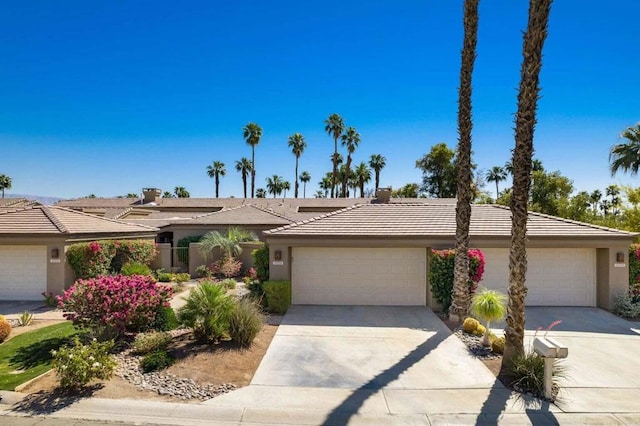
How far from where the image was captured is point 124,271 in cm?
1544

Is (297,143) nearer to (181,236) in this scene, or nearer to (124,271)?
(181,236)

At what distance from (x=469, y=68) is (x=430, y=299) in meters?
8.27

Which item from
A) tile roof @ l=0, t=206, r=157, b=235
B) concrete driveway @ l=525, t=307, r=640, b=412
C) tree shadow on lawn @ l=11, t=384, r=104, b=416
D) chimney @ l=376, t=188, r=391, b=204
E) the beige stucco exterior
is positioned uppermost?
chimney @ l=376, t=188, r=391, b=204

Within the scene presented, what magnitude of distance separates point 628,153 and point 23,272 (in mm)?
31164

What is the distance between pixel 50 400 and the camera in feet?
21.3

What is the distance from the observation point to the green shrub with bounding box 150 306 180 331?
397 inches

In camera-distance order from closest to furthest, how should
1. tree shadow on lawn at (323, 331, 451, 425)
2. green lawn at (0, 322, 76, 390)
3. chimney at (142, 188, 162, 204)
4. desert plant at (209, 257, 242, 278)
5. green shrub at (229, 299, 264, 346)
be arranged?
tree shadow on lawn at (323, 331, 451, 425), green lawn at (0, 322, 76, 390), green shrub at (229, 299, 264, 346), desert plant at (209, 257, 242, 278), chimney at (142, 188, 162, 204)

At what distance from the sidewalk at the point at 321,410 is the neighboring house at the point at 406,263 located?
6803mm

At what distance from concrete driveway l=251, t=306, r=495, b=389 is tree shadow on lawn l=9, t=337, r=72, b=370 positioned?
17.1 ft

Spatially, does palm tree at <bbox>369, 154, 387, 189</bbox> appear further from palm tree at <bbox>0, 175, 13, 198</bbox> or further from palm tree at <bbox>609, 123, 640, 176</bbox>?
palm tree at <bbox>0, 175, 13, 198</bbox>

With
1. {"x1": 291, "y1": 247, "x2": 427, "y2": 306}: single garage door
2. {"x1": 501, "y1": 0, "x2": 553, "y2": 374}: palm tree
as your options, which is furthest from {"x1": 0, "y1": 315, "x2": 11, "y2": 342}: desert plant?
{"x1": 501, "y1": 0, "x2": 553, "y2": 374}: palm tree

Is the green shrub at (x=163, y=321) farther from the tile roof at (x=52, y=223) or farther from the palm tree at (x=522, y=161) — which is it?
the palm tree at (x=522, y=161)

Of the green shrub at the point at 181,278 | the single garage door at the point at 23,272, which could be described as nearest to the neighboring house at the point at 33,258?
the single garage door at the point at 23,272

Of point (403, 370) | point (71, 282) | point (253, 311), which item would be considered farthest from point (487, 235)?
point (71, 282)
